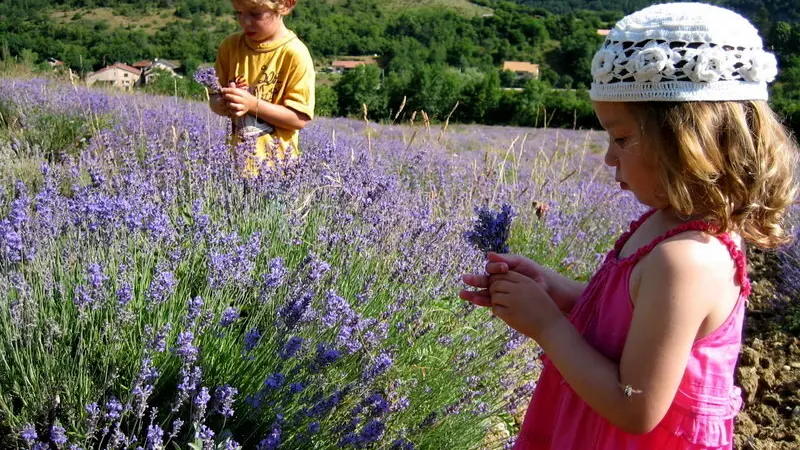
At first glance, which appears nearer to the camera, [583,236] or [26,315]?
[26,315]

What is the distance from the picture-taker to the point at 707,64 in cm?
110

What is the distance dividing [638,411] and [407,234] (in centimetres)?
155

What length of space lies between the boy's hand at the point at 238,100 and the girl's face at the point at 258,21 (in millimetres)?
345

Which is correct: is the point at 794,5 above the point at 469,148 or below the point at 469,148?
below

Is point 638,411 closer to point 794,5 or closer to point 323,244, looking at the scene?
point 323,244

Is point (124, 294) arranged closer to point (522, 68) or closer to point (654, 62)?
point (654, 62)

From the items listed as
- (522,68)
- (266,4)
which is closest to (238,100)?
(266,4)

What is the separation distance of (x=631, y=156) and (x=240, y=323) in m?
1.32

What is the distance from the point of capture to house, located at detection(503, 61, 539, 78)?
175 ft

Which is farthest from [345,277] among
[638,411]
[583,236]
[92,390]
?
[583,236]

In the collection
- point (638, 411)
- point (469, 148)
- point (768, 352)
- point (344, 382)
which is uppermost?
point (638, 411)

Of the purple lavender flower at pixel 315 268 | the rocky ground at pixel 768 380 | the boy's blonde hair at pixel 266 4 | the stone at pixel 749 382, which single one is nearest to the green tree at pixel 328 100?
the rocky ground at pixel 768 380

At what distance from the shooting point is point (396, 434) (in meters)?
1.87

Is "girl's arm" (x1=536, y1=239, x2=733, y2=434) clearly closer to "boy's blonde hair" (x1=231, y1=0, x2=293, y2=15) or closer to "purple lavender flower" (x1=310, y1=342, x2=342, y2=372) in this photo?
"purple lavender flower" (x1=310, y1=342, x2=342, y2=372)
